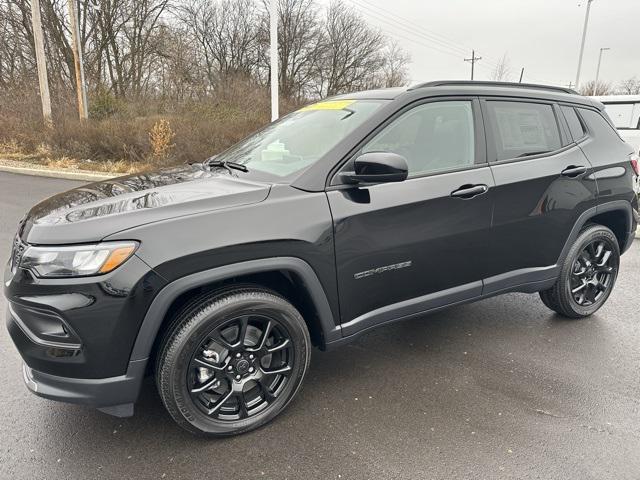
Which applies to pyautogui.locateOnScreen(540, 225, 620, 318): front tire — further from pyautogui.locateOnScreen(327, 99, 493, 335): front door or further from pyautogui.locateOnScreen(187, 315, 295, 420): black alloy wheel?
pyautogui.locateOnScreen(187, 315, 295, 420): black alloy wheel

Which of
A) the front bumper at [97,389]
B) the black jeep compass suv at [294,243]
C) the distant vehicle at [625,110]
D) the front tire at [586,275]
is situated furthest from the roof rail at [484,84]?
the distant vehicle at [625,110]

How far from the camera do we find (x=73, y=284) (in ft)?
6.37

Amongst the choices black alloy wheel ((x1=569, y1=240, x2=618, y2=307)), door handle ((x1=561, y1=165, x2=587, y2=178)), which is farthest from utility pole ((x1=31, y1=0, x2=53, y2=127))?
black alloy wheel ((x1=569, y1=240, x2=618, y2=307))

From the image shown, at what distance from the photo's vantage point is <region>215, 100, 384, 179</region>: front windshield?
269 centimetres

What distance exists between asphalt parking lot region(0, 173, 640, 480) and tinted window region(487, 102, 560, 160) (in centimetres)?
142

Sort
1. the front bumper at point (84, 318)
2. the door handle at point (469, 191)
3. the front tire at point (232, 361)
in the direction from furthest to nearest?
the door handle at point (469, 191), the front tire at point (232, 361), the front bumper at point (84, 318)

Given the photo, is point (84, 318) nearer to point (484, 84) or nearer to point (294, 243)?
point (294, 243)

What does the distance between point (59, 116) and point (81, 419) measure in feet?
52.1

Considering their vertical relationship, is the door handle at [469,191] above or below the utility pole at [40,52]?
below

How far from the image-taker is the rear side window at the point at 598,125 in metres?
3.67

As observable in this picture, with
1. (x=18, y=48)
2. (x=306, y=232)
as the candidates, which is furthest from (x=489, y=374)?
(x=18, y=48)

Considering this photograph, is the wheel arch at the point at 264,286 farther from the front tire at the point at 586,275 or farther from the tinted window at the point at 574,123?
the tinted window at the point at 574,123

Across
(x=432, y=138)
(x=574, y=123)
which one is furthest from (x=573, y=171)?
(x=432, y=138)

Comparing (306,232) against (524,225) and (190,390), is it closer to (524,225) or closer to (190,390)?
(190,390)
